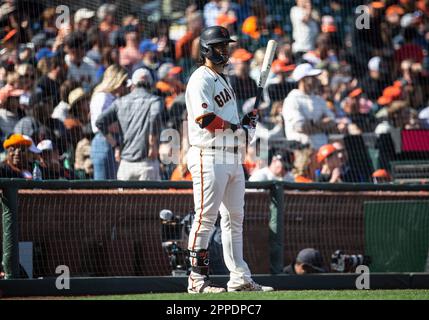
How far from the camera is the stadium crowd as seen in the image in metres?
10.1

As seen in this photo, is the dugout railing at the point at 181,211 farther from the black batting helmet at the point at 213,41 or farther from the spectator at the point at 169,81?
the spectator at the point at 169,81

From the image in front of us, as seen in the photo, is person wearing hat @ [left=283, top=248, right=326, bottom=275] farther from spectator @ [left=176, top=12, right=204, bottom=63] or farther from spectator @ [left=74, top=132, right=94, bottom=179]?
spectator @ [left=176, top=12, right=204, bottom=63]

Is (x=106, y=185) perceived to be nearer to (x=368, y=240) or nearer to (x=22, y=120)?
(x=22, y=120)

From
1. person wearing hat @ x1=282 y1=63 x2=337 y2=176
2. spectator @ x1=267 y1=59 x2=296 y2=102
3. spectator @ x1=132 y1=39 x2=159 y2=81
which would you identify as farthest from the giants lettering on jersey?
spectator @ x1=132 y1=39 x2=159 y2=81

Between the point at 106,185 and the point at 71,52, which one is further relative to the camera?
the point at 71,52

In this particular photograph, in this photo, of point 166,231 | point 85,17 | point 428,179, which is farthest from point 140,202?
point 428,179

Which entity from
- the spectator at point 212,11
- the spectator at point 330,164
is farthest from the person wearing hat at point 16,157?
the spectator at point 212,11

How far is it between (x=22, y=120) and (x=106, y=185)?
63.4 inches

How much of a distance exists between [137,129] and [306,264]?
2.31 metres

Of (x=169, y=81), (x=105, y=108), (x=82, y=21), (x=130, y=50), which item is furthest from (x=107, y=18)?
(x=105, y=108)

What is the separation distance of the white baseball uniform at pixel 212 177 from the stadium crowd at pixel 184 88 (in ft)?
7.94

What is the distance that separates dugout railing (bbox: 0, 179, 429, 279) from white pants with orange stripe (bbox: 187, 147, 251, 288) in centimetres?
151

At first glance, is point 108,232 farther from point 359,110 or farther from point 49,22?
point 359,110

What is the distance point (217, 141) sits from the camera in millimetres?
7523
